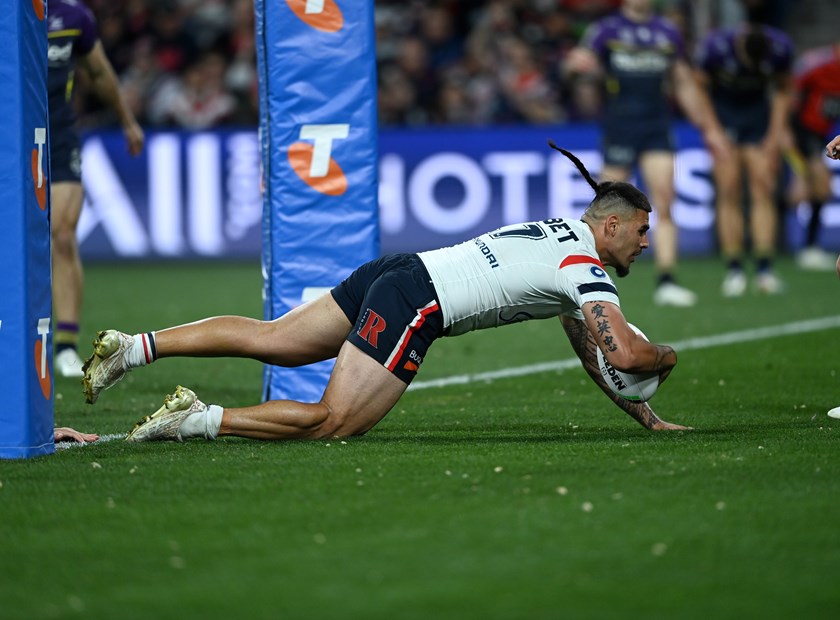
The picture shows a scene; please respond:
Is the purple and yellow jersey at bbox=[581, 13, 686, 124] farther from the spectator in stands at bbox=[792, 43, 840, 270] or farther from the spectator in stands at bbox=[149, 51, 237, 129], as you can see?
the spectator in stands at bbox=[149, 51, 237, 129]

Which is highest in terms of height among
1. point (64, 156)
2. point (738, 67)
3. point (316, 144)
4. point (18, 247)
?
point (738, 67)

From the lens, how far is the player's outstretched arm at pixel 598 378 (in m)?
6.09

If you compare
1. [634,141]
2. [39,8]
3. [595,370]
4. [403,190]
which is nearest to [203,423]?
[595,370]

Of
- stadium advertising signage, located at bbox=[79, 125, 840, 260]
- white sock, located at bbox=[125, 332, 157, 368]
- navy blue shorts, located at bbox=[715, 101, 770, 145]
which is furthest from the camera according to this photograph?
stadium advertising signage, located at bbox=[79, 125, 840, 260]

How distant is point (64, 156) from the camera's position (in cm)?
891

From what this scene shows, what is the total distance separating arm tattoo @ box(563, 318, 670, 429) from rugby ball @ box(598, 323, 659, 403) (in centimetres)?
8

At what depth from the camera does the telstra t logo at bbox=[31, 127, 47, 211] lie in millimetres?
5691

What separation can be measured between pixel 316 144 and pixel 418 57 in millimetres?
11969

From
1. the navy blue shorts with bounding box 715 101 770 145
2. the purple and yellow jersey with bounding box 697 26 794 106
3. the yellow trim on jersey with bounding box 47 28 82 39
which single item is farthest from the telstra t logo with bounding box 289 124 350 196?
the navy blue shorts with bounding box 715 101 770 145

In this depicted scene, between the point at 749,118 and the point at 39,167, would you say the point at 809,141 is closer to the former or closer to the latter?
the point at 749,118

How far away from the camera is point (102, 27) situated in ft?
66.4

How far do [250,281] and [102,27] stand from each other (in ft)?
21.8

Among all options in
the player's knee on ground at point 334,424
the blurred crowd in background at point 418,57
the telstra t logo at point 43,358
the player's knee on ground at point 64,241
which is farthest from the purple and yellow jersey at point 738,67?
the telstra t logo at point 43,358

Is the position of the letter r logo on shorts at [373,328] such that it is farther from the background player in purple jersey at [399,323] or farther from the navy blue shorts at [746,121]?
the navy blue shorts at [746,121]
